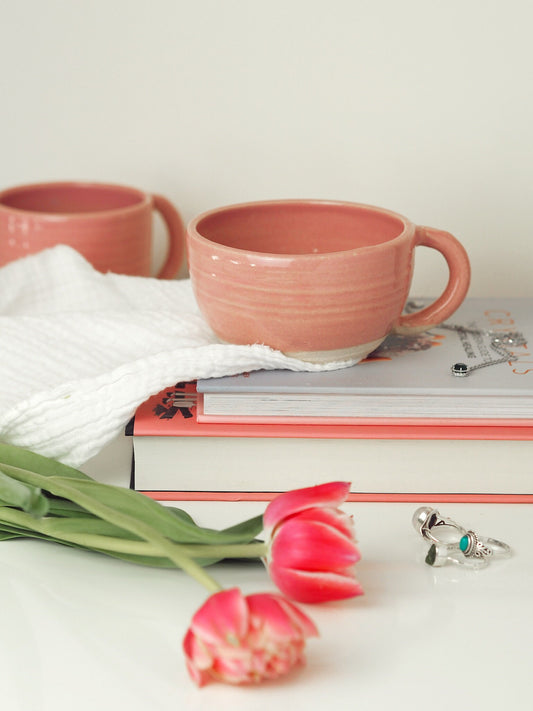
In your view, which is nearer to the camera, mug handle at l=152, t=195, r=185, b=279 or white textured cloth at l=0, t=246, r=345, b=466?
white textured cloth at l=0, t=246, r=345, b=466

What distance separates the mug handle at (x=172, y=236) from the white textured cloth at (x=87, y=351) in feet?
0.40

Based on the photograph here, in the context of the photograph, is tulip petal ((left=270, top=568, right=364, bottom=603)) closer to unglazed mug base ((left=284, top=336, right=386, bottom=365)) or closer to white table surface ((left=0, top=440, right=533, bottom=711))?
white table surface ((left=0, top=440, right=533, bottom=711))

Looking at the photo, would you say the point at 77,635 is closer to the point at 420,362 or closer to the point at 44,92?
the point at 420,362

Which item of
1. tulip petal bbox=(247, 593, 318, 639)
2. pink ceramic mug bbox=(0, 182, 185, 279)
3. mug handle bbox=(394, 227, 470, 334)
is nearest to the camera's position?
tulip petal bbox=(247, 593, 318, 639)

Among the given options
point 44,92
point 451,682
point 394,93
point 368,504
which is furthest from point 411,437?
point 44,92

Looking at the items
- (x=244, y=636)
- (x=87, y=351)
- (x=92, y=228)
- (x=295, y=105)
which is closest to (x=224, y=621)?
(x=244, y=636)

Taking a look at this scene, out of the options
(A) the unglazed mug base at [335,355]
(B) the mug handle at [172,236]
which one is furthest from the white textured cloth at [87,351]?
(B) the mug handle at [172,236]

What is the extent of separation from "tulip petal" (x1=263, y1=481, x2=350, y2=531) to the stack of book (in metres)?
0.11

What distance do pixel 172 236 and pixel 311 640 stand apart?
45cm

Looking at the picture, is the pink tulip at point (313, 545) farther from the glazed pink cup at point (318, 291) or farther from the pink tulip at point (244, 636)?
the glazed pink cup at point (318, 291)

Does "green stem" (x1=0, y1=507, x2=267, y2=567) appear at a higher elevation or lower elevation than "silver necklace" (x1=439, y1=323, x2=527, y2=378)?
lower

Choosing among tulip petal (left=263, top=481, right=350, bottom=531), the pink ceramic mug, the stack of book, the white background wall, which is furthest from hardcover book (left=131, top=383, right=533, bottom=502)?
the white background wall

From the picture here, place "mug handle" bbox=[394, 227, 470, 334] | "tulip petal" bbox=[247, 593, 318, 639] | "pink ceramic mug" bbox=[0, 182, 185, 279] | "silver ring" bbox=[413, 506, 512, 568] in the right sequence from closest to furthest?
"tulip petal" bbox=[247, 593, 318, 639]
"silver ring" bbox=[413, 506, 512, 568]
"mug handle" bbox=[394, 227, 470, 334]
"pink ceramic mug" bbox=[0, 182, 185, 279]

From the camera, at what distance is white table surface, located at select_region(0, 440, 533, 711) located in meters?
0.33
